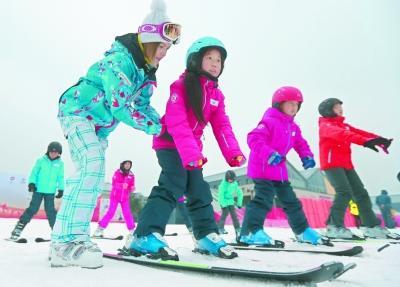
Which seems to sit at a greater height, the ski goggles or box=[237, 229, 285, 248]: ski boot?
the ski goggles

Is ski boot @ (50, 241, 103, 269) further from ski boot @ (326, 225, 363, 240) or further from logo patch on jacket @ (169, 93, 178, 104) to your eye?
ski boot @ (326, 225, 363, 240)

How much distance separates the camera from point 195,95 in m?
2.77

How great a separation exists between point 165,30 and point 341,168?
380 cm

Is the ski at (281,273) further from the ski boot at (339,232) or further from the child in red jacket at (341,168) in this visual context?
the child in red jacket at (341,168)

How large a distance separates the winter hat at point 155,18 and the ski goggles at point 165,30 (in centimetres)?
3

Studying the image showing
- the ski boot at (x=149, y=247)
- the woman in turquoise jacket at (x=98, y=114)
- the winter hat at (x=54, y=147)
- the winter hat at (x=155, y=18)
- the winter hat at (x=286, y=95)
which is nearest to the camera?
the woman in turquoise jacket at (x=98, y=114)

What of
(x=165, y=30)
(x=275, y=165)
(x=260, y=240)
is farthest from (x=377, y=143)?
(x=165, y=30)

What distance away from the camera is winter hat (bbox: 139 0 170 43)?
2.43 meters

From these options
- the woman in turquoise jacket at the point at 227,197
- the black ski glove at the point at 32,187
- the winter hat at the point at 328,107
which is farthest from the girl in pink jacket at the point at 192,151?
the woman in turquoise jacket at the point at 227,197

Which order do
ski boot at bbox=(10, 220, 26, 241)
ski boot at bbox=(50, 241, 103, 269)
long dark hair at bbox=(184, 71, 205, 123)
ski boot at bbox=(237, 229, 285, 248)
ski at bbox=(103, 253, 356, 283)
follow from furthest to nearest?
ski boot at bbox=(10, 220, 26, 241) < ski boot at bbox=(237, 229, 285, 248) < long dark hair at bbox=(184, 71, 205, 123) < ski boot at bbox=(50, 241, 103, 269) < ski at bbox=(103, 253, 356, 283)

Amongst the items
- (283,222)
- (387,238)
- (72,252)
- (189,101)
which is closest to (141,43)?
(189,101)

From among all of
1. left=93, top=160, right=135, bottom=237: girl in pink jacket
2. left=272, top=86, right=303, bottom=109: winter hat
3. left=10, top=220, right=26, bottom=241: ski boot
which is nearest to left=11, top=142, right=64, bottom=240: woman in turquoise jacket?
left=10, top=220, right=26, bottom=241: ski boot

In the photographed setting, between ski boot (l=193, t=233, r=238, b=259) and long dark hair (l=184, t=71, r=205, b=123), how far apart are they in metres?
1.02

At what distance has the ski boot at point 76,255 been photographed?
187 cm
